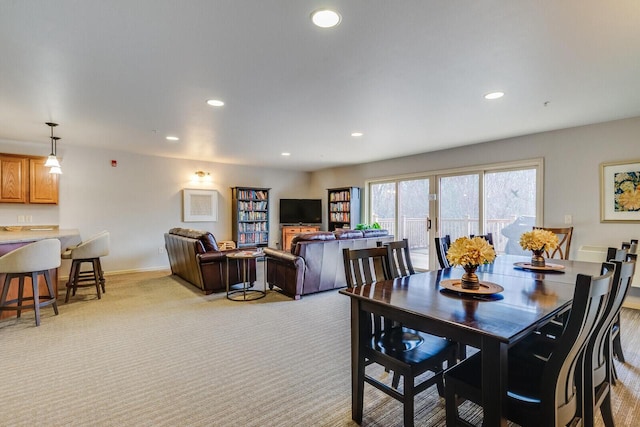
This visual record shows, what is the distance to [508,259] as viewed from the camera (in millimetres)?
3100

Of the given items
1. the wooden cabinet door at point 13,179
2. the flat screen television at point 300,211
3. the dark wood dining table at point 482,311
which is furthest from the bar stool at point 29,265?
the flat screen television at point 300,211

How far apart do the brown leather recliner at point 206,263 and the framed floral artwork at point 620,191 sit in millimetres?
4793

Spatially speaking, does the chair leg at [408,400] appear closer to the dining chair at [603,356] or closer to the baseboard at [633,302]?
the dining chair at [603,356]

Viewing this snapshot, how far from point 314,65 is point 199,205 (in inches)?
209

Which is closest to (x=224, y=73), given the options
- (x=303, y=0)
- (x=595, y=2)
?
(x=303, y=0)

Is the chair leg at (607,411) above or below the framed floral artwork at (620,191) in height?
below

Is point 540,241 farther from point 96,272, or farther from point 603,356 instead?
point 96,272

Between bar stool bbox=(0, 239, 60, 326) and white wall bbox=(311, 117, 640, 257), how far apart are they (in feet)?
15.8

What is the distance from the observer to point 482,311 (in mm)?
1454

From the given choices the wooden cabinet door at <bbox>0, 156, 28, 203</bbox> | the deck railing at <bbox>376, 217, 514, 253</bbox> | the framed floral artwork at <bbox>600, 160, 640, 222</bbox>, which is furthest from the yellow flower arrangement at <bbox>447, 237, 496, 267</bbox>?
the wooden cabinet door at <bbox>0, 156, 28, 203</bbox>

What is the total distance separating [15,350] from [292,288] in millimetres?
2738

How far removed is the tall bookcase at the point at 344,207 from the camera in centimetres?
739

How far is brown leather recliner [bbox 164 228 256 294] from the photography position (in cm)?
448

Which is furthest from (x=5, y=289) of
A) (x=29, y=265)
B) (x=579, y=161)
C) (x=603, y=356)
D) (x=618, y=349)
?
(x=579, y=161)
